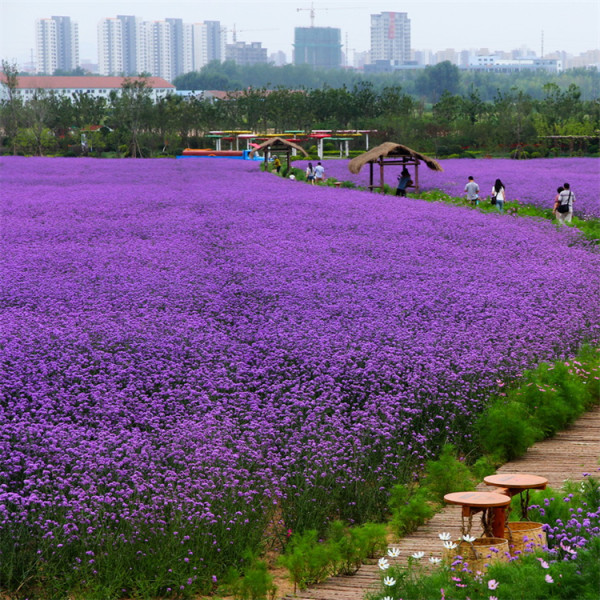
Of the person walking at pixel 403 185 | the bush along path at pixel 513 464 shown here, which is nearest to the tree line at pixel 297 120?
the person walking at pixel 403 185

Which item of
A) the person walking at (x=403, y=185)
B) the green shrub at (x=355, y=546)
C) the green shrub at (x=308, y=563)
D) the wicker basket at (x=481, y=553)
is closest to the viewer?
the wicker basket at (x=481, y=553)

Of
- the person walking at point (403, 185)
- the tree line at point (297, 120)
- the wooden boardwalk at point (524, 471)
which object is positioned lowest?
the wooden boardwalk at point (524, 471)

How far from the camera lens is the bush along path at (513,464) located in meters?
5.39

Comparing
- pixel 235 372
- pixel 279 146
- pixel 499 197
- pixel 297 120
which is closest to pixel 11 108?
pixel 297 120

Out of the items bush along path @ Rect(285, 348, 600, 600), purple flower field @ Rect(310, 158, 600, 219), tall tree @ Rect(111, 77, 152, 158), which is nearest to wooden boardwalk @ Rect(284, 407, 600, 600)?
bush along path @ Rect(285, 348, 600, 600)

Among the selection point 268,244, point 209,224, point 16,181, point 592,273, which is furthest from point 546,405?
point 16,181

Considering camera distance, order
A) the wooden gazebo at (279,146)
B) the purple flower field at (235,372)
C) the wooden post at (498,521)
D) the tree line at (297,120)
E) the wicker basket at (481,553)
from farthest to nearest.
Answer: the tree line at (297,120), the wooden gazebo at (279,146), the purple flower field at (235,372), the wooden post at (498,521), the wicker basket at (481,553)

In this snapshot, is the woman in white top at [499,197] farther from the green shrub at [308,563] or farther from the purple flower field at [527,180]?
the green shrub at [308,563]

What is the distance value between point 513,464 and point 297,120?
253ft

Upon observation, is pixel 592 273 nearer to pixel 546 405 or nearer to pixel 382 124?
pixel 546 405

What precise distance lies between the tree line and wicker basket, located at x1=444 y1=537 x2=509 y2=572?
60588 mm

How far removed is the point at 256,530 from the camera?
6.11 meters

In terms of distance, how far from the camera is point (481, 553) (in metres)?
5.01

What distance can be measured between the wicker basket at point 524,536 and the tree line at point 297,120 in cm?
6025
